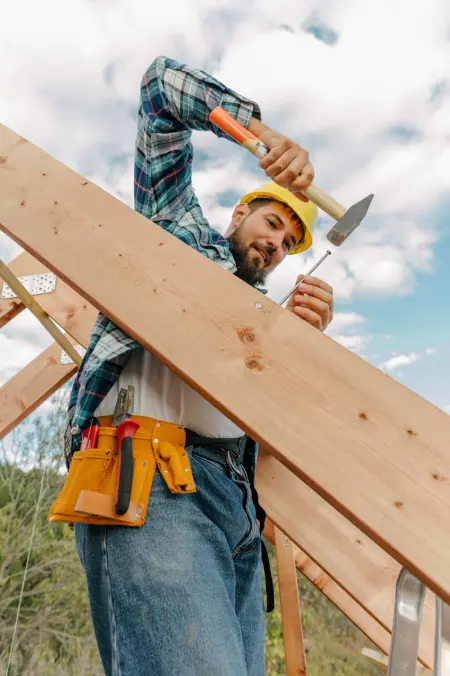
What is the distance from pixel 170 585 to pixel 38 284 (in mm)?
2133

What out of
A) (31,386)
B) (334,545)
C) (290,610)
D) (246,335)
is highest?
(246,335)

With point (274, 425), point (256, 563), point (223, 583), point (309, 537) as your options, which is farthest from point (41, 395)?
point (274, 425)

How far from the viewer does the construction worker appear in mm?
735

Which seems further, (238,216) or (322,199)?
(238,216)

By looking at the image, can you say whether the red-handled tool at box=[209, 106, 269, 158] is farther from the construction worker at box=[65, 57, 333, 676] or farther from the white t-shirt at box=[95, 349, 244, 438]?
the white t-shirt at box=[95, 349, 244, 438]

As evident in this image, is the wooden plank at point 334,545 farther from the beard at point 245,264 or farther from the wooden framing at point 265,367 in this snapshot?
the wooden framing at point 265,367

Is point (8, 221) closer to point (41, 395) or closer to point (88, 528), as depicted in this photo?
point (88, 528)

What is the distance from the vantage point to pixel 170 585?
2.46 feet

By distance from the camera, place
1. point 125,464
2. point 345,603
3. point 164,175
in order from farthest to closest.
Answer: point 345,603 → point 164,175 → point 125,464

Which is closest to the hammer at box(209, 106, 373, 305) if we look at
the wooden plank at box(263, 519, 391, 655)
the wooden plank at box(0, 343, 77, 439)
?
the wooden plank at box(263, 519, 391, 655)

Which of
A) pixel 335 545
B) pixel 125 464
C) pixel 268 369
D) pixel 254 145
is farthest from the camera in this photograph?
pixel 335 545

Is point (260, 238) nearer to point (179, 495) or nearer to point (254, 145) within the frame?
point (254, 145)

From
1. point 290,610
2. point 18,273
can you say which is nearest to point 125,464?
point 290,610

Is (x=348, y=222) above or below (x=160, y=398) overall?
above
